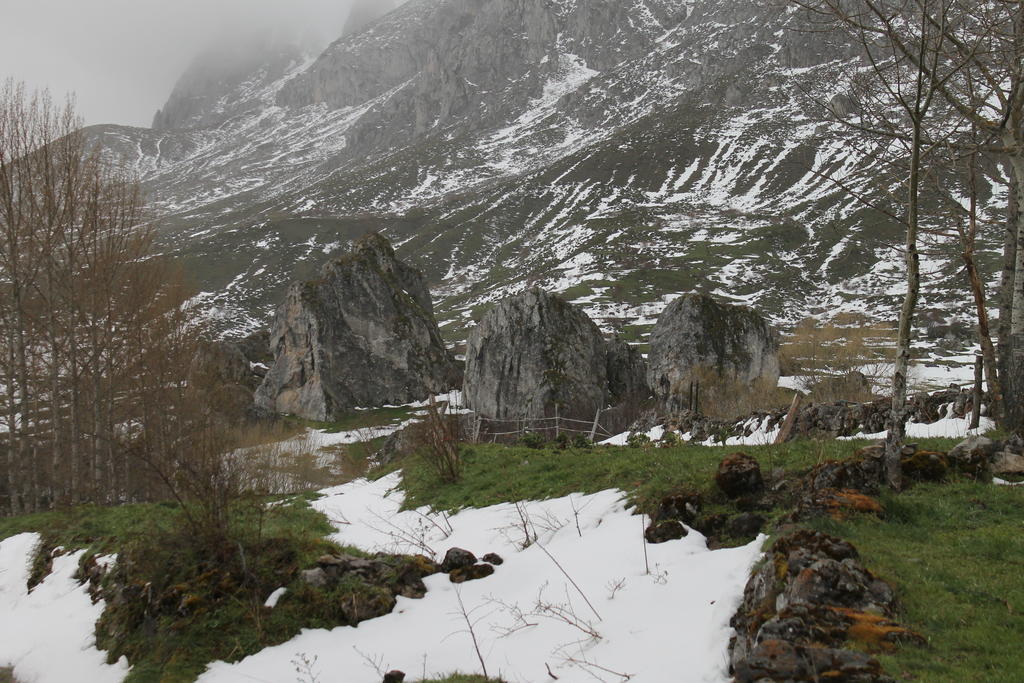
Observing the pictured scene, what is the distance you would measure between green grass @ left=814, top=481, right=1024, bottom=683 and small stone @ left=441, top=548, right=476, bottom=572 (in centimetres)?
434

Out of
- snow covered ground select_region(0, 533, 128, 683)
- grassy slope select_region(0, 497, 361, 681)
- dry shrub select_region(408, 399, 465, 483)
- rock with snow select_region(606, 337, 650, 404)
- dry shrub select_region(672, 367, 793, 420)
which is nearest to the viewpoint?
grassy slope select_region(0, 497, 361, 681)

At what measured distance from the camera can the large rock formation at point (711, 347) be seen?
1606 inches

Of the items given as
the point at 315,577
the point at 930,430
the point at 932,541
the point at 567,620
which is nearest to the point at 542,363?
the point at 930,430

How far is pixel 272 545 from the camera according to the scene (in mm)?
8078

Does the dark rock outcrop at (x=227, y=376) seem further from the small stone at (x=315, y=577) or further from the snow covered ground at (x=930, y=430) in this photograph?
the snow covered ground at (x=930, y=430)

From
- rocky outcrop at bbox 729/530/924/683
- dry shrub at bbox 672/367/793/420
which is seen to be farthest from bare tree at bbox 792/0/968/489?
dry shrub at bbox 672/367/793/420

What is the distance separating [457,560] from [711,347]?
36469mm

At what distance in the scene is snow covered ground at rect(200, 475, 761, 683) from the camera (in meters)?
5.04

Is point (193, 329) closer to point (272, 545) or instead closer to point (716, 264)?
point (272, 545)

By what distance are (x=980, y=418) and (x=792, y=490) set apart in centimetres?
712

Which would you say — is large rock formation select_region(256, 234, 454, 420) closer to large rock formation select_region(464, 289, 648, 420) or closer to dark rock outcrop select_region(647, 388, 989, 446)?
large rock formation select_region(464, 289, 648, 420)

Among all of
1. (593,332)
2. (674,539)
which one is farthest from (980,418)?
(593,332)

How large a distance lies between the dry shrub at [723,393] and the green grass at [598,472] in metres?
23.3

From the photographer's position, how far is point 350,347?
56625mm
